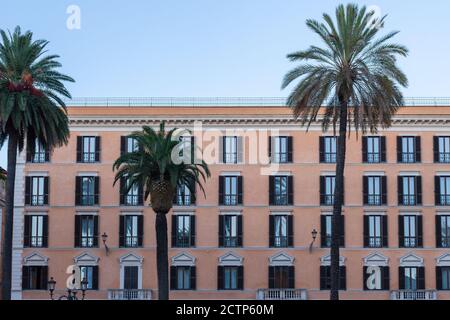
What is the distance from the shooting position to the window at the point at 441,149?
7256 centimetres

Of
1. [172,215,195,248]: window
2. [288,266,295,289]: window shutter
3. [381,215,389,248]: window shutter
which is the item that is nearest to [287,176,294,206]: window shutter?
[288,266,295,289]: window shutter

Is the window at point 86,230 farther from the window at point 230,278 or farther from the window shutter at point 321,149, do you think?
the window shutter at point 321,149

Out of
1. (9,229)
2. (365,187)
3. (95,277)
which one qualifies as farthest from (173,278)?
(9,229)

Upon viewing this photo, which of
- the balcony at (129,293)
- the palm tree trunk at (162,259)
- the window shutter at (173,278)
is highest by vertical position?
the palm tree trunk at (162,259)

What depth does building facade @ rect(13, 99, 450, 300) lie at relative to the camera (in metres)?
71.6

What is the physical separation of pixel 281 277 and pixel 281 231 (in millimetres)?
3651

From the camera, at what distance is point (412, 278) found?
7125cm

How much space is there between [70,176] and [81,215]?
3314mm

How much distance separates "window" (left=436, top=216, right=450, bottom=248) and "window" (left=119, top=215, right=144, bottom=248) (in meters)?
23.4

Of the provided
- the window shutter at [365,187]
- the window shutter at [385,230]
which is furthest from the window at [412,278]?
the window shutter at [365,187]

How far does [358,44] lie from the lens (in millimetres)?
49406

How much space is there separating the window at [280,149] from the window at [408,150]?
880cm
